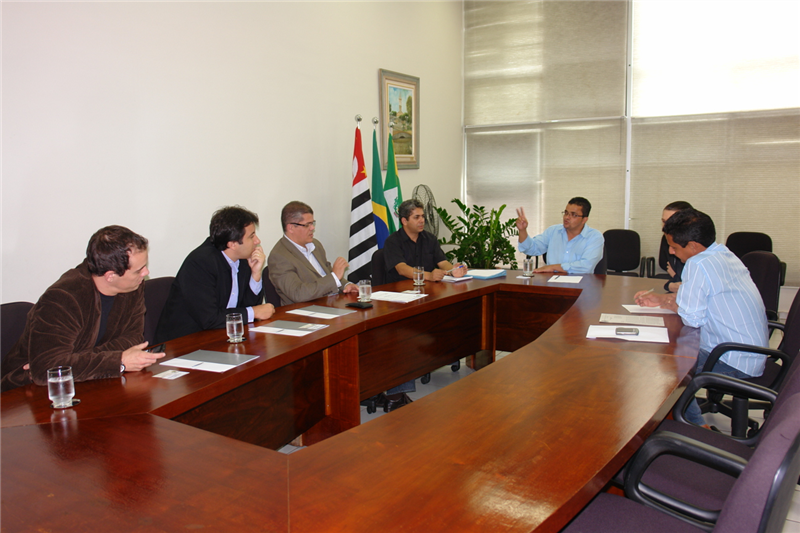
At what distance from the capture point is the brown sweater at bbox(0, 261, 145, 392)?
182 cm

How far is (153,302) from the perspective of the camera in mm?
2934

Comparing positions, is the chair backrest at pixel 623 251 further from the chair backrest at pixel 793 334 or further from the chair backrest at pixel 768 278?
the chair backrest at pixel 793 334

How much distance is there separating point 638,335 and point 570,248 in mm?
2148

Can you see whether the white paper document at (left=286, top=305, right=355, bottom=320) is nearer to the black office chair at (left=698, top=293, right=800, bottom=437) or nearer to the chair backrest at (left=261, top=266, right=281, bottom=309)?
the chair backrest at (left=261, top=266, right=281, bottom=309)

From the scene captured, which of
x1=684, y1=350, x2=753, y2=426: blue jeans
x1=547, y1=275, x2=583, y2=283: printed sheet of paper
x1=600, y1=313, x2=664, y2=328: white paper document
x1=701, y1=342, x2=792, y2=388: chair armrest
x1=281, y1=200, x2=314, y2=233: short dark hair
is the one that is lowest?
x1=684, y1=350, x2=753, y2=426: blue jeans

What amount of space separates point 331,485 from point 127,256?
4.06 ft

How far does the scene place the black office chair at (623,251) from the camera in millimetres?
5695

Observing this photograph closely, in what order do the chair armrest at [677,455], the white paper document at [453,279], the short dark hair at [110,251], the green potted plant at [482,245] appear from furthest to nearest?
1. the green potted plant at [482,245]
2. the white paper document at [453,279]
3. the short dark hair at [110,251]
4. the chair armrest at [677,455]

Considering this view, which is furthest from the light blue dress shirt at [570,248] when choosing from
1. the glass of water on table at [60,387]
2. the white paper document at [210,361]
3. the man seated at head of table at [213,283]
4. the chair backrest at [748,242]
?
the glass of water on table at [60,387]

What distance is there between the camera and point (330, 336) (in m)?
2.42

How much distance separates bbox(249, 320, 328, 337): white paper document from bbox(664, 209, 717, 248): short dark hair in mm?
1720

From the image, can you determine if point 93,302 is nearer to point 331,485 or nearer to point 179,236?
point 331,485

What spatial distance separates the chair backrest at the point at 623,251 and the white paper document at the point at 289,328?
406 cm

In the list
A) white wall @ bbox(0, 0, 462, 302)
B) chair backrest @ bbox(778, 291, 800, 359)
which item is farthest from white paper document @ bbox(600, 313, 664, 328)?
white wall @ bbox(0, 0, 462, 302)
